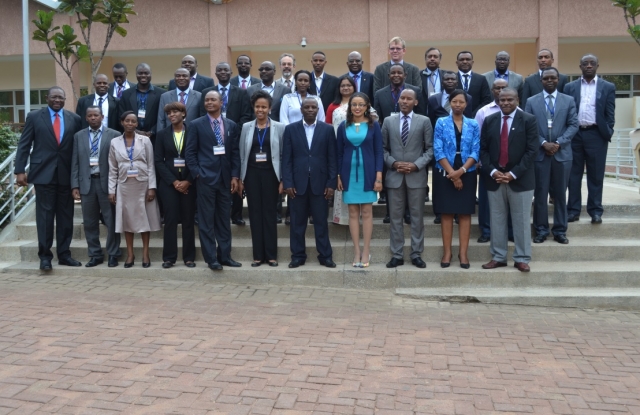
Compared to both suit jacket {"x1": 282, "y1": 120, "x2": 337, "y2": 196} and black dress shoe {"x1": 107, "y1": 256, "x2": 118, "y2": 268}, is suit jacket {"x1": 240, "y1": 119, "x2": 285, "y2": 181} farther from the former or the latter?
black dress shoe {"x1": 107, "y1": 256, "x2": 118, "y2": 268}

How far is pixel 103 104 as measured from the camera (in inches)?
358

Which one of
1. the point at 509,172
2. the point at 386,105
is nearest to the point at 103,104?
the point at 386,105

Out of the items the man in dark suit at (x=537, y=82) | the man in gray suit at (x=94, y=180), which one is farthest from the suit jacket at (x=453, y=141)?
the man in gray suit at (x=94, y=180)

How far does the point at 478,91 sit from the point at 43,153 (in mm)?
5728

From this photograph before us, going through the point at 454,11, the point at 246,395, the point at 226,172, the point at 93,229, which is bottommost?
the point at 246,395

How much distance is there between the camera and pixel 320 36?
19.1 meters

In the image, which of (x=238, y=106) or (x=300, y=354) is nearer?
(x=300, y=354)

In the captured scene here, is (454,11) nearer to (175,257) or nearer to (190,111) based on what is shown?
(190,111)

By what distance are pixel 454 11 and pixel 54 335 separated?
1574cm

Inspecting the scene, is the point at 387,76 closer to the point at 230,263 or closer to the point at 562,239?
the point at 562,239

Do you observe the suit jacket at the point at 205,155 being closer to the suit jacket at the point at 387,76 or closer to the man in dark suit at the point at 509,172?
the suit jacket at the point at 387,76

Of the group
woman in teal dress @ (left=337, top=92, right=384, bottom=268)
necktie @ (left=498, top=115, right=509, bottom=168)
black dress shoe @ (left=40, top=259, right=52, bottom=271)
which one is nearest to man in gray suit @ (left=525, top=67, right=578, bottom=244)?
necktie @ (left=498, top=115, right=509, bottom=168)

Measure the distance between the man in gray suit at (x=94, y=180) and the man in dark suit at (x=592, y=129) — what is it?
5.98 metres

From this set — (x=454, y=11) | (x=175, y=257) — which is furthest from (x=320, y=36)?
(x=175, y=257)
